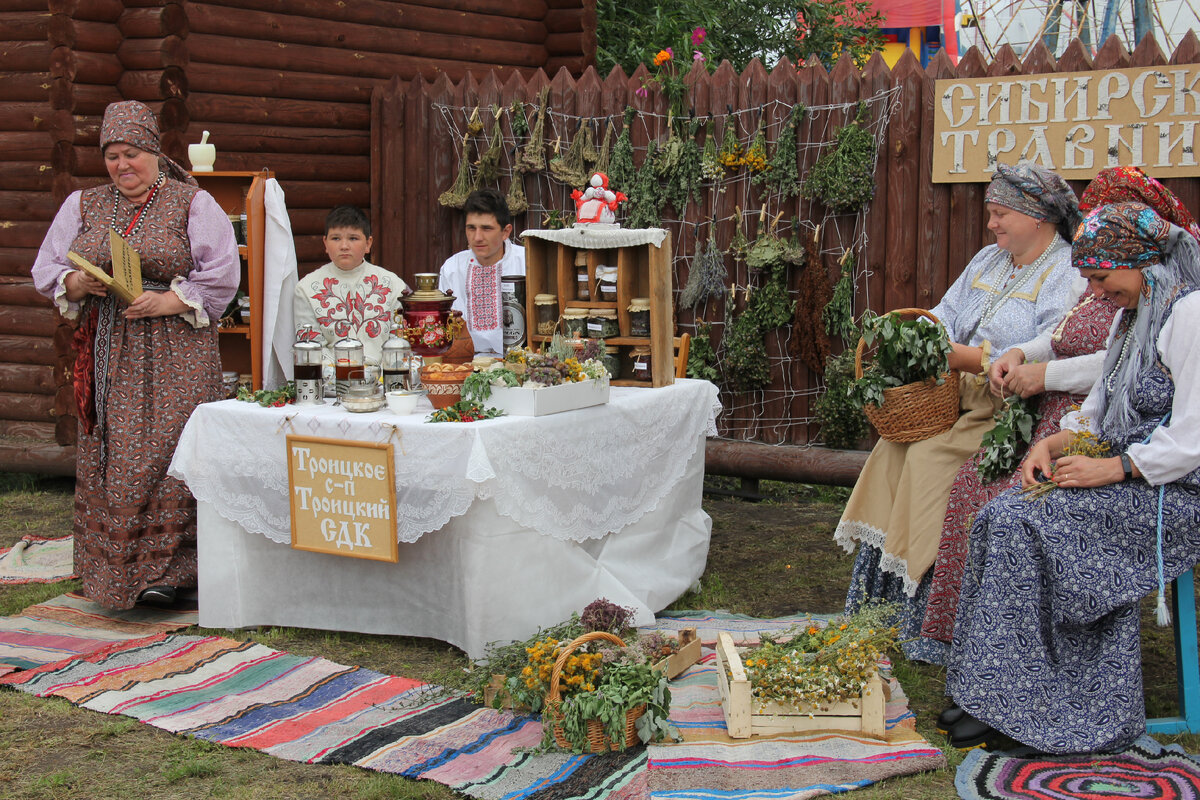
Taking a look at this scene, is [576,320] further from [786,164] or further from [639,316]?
[786,164]

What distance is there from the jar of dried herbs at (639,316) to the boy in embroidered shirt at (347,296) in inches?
41.9

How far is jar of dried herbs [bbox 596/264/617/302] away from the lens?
16.4 ft

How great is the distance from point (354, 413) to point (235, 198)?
85.8 inches

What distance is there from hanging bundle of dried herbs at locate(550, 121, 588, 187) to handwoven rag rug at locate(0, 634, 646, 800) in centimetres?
403

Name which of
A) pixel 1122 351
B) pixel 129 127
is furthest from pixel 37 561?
pixel 1122 351

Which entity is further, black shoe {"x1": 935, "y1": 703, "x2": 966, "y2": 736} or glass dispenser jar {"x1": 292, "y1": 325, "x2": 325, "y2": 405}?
glass dispenser jar {"x1": 292, "y1": 325, "x2": 325, "y2": 405}

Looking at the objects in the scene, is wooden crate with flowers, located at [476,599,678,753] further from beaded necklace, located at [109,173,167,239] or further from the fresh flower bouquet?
beaded necklace, located at [109,173,167,239]

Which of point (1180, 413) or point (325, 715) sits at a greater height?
point (1180, 413)

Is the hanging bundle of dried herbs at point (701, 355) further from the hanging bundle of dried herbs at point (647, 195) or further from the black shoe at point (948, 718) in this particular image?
the black shoe at point (948, 718)

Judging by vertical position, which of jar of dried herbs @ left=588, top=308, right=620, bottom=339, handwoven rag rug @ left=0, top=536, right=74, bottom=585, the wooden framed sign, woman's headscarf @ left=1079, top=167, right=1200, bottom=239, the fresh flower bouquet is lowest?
handwoven rag rug @ left=0, top=536, right=74, bottom=585

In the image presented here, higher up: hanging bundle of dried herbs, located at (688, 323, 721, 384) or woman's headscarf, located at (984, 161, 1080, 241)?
woman's headscarf, located at (984, 161, 1080, 241)

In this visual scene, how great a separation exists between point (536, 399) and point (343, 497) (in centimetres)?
79

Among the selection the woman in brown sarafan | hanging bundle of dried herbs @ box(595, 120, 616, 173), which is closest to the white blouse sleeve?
the woman in brown sarafan

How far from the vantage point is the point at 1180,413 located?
343cm
